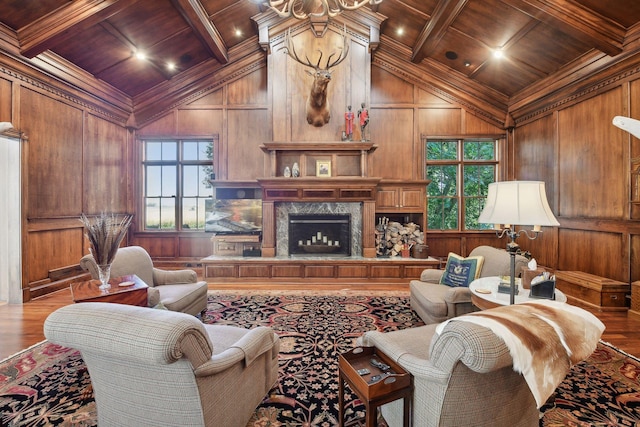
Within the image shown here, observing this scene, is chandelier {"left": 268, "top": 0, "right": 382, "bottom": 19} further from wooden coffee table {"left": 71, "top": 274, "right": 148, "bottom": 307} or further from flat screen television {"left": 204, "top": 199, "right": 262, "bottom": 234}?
wooden coffee table {"left": 71, "top": 274, "right": 148, "bottom": 307}

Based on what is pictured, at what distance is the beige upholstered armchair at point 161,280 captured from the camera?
2.85 metres

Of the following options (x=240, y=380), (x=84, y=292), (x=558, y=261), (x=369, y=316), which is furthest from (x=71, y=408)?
(x=558, y=261)

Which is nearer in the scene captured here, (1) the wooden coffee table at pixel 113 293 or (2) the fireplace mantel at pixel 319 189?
(1) the wooden coffee table at pixel 113 293

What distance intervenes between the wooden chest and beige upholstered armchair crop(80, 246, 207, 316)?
4.89 m

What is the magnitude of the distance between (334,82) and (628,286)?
18.0 feet

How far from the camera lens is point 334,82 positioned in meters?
6.02

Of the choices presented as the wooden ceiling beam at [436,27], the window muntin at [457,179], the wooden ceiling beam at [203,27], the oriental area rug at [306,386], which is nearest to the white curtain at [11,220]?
the oriental area rug at [306,386]

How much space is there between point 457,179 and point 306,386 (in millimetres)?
5702

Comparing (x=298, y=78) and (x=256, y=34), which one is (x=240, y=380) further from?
(x=256, y=34)

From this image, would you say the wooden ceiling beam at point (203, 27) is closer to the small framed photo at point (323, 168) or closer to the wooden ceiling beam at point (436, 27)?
the small framed photo at point (323, 168)

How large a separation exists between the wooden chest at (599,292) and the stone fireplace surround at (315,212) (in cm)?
328

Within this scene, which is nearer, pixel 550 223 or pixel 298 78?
pixel 550 223

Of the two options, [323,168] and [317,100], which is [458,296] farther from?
[317,100]

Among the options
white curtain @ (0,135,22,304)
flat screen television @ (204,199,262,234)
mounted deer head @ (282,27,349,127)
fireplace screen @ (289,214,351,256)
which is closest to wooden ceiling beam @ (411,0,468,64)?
mounted deer head @ (282,27,349,127)
